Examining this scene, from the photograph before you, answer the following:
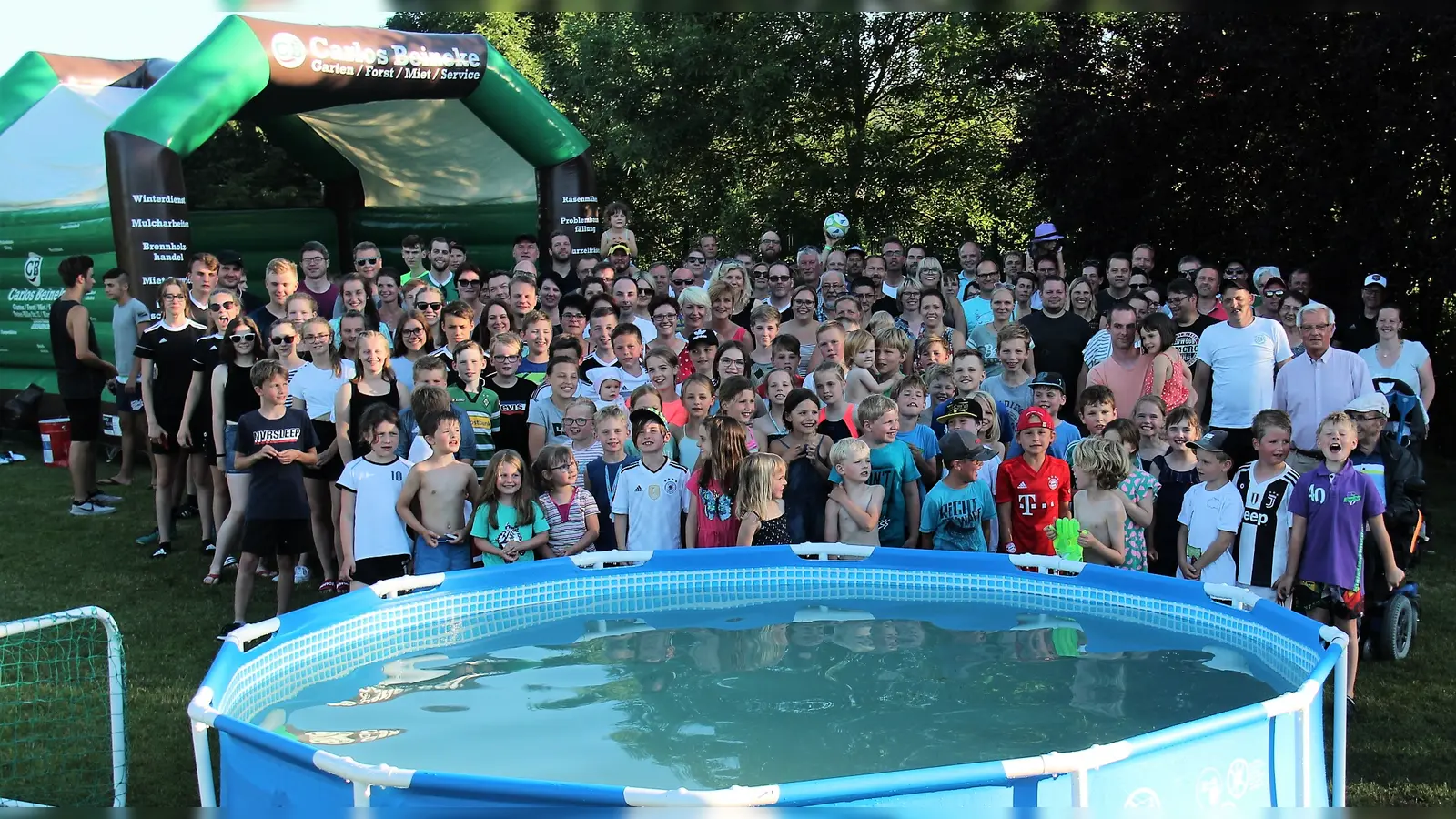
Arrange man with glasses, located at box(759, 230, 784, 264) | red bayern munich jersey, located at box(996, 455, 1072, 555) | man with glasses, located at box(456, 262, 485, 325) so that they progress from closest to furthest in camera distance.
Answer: red bayern munich jersey, located at box(996, 455, 1072, 555) < man with glasses, located at box(456, 262, 485, 325) < man with glasses, located at box(759, 230, 784, 264)

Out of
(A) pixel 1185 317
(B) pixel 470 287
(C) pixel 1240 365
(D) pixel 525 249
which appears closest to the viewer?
(C) pixel 1240 365

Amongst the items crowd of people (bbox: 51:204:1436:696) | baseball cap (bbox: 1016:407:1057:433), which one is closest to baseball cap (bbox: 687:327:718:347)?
crowd of people (bbox: 51:204:1436:696)

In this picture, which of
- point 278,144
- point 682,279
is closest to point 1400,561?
point 682,279

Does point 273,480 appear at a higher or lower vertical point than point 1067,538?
higher

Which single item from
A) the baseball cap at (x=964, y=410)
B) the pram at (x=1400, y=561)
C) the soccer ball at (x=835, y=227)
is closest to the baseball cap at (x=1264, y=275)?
the pram at (x=1400, y=561)

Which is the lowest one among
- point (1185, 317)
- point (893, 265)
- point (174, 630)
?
point (174, 630)

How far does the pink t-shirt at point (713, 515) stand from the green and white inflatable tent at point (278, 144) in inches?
195

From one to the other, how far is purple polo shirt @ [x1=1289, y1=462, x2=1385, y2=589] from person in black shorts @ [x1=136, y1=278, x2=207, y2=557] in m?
6.70

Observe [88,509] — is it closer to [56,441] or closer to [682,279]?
[56,441]

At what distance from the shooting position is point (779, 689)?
18.1 ft

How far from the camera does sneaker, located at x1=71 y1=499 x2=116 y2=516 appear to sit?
→ 10.0 m

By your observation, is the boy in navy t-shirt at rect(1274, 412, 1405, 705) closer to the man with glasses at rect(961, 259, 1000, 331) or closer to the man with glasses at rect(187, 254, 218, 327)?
the man with glasses at rect(961, 259, 1000, 331)

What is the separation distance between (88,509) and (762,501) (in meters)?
6.28

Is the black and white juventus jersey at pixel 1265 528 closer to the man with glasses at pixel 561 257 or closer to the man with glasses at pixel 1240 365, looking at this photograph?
the man with glasses at pixel 1240 365
